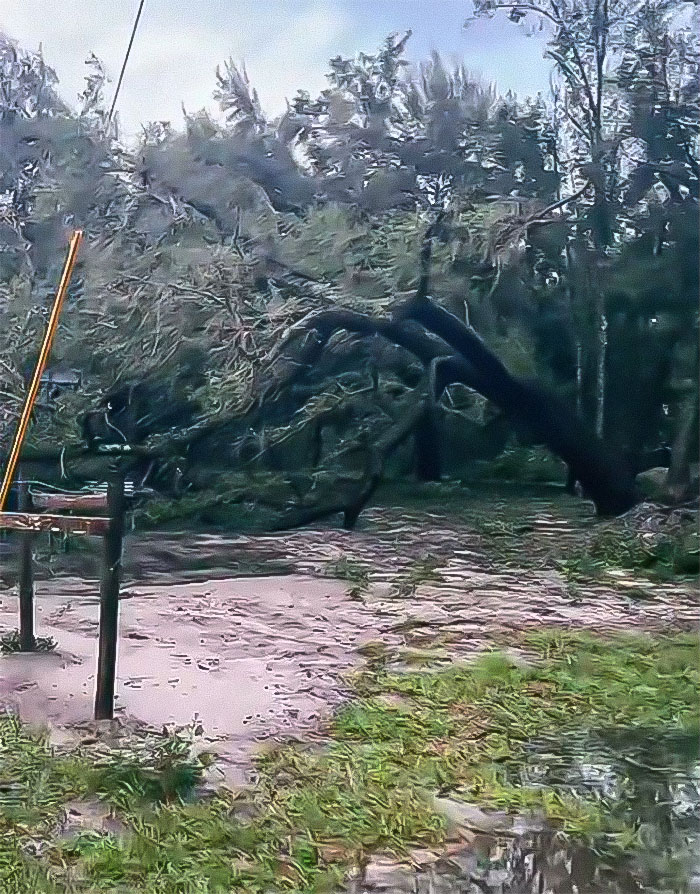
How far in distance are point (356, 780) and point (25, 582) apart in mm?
678

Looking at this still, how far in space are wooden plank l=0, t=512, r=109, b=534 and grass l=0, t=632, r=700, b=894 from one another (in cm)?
33

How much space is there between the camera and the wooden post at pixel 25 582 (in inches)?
70.1

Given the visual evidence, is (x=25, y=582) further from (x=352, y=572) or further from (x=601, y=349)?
(x=601, y=349)

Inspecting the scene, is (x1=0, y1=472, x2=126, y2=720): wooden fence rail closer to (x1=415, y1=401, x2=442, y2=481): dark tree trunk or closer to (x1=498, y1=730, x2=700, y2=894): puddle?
(x1=415, y1=401, x2=442, y2=481): dark tree trunk

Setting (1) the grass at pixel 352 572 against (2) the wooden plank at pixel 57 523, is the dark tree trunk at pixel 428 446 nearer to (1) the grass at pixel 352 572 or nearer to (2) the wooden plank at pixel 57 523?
(1) the grass at pixel 352 572

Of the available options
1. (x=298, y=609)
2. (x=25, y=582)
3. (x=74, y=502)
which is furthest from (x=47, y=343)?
(x=298, y=609)

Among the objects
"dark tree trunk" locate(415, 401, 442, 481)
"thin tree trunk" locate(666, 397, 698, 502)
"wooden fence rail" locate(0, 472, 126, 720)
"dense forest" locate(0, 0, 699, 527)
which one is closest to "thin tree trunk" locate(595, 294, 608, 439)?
"dense forest" locate(0, 0, 699, 527)

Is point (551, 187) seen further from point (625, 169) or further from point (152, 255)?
point (152, 255)

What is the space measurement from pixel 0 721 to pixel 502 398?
104 centimetres

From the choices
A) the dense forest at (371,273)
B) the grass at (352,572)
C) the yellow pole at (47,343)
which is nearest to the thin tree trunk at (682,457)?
the dense forest at (371,273)

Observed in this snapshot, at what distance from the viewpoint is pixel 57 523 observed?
1770mm

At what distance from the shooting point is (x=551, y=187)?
6.04ft

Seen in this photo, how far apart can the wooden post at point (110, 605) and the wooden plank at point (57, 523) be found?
0.02 m

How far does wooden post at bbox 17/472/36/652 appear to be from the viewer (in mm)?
1781
